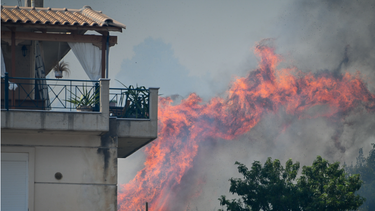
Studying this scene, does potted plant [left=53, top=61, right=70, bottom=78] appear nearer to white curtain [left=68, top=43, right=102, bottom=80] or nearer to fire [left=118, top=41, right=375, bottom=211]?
white curtain [left=68, top=43, right=102, bottom=80]

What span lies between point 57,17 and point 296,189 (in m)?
15.6

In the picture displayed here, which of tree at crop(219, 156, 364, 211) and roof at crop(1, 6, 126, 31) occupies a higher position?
roof at crop(1, 6, 126, 31)

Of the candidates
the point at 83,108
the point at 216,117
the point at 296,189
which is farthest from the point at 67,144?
the point at 216,117

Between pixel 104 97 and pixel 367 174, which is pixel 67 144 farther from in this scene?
pixel 367 174

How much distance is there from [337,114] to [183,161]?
84.0 ft

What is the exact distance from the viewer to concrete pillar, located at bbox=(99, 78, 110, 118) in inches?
472

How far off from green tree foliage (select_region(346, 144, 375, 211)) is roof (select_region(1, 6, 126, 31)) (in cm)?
6436

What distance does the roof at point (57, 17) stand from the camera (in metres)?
13.2

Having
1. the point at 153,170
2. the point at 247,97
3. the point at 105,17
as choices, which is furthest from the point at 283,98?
the point at 105,17

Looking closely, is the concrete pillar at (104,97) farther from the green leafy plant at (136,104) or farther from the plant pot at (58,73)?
A: the plant pot at (58,73)

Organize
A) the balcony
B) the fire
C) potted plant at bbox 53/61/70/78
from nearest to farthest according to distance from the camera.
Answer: the balcony < potted plant at bbox 53/61/70/78 < the fire

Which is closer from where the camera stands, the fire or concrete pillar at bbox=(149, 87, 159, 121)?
A: concrete pillar at bbox=(149, 87, 159, 121)

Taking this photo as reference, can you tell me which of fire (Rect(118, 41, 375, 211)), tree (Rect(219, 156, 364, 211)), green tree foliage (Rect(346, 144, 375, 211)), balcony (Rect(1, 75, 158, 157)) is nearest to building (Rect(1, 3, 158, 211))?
balcony (Rect(1, 75, 158, 157))

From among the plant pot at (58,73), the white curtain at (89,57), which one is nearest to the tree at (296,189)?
the plant pot at (58,73)
